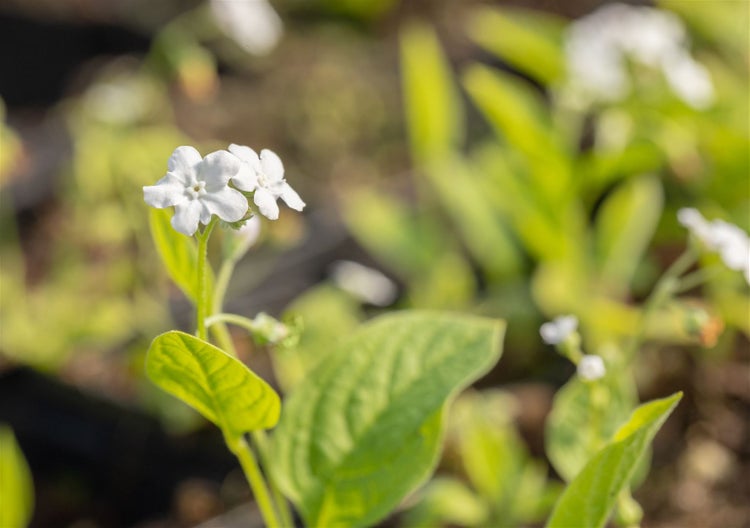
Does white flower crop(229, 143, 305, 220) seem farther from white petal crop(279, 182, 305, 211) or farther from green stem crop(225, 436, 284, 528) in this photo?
green stem crop(225, 436, 284, 528)

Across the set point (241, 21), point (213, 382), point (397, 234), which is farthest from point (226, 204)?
point (241, 21)

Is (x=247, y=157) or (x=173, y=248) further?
(x=173, y=248)

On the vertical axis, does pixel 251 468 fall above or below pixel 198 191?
below

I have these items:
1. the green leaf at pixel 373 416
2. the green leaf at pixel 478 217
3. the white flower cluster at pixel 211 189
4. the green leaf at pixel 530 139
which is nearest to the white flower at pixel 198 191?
the white flower cluster at pixel 211 189

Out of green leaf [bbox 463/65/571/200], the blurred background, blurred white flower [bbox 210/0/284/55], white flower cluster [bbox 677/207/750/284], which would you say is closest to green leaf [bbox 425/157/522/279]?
the blurred background

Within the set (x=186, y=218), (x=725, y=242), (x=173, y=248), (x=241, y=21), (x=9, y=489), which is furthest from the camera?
(x=241, y=21)

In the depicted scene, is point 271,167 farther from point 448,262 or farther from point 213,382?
point 448,262

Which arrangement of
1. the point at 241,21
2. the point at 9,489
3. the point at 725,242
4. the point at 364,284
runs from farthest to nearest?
the point at 241,21 < the point at 364,284 < the point at 9,489 < the point at 725,242
